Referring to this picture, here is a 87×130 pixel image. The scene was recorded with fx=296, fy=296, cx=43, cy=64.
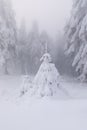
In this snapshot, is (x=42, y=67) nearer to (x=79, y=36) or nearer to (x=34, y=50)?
(x=79, y=36)

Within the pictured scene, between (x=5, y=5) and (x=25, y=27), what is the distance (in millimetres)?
6065

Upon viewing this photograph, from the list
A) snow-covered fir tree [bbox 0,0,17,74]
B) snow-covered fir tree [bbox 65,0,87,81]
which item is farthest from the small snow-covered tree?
snow-covered fir tree [bbox 65,0,87,81]

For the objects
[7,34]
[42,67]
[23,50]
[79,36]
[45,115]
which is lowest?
[45,115]

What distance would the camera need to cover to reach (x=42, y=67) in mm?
13609

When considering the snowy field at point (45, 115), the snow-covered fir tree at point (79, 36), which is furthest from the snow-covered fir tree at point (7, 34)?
the snowy field at point (45, 115)

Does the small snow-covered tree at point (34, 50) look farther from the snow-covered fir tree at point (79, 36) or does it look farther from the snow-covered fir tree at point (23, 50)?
the snow-covered fir tree at point (79, 36)

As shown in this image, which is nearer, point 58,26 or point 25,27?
point 25,27

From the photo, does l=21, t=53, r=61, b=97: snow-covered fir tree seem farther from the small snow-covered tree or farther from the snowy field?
the small snow-covered tree

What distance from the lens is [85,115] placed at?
934 centimetres

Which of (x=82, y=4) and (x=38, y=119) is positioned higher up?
(x=82, y=4)

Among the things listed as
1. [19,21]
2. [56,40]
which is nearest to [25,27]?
[19,21]

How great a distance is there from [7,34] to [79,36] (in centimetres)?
788

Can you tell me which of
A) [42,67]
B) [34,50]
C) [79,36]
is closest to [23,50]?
[34,50]

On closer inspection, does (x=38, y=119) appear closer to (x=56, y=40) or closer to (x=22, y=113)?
(x=22, y=113)
